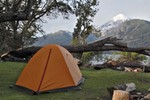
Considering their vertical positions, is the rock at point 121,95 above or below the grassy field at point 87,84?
above

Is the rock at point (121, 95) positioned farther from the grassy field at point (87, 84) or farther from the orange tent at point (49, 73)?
the orange tent at point (49, 73)

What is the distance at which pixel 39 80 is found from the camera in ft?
41.8

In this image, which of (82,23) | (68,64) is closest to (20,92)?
(68,64)

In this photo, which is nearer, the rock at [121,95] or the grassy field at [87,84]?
the rock at [121,95]

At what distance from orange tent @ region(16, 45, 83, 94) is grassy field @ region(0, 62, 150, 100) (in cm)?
40

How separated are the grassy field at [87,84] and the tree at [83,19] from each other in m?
19.6

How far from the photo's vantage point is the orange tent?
1280 centimetres

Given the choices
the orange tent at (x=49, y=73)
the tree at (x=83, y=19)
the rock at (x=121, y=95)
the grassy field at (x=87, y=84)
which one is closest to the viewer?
the rock at (x=121, y=95)

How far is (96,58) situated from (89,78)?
2858cm

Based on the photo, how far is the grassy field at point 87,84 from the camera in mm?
11977

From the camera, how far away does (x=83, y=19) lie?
1538 inches

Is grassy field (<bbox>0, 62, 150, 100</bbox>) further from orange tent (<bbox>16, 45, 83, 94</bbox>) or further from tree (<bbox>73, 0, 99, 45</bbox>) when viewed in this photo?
tree (<bbox>73, 0, 99, 45</bbox>)

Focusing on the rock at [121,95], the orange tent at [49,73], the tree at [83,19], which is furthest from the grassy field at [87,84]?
the tree at [83,19]

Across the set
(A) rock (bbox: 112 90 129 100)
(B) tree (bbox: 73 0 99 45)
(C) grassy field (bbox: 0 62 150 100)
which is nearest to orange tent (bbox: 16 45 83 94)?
(C) grassy field (bbox: 0 62 150 100)
